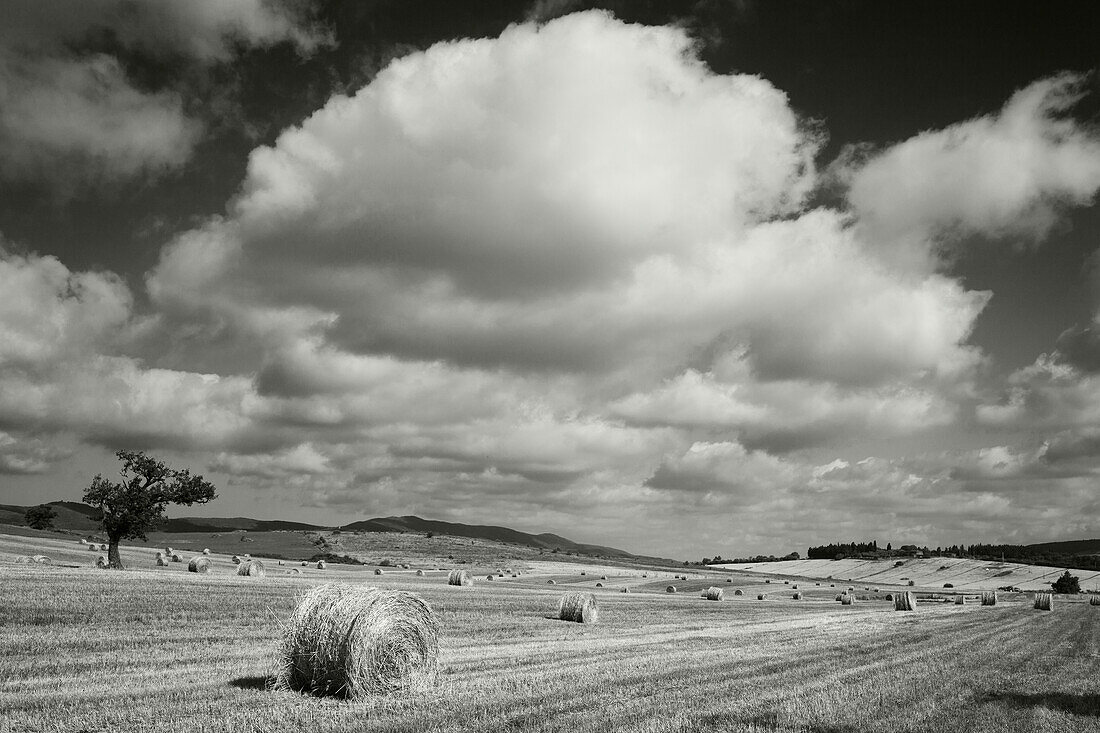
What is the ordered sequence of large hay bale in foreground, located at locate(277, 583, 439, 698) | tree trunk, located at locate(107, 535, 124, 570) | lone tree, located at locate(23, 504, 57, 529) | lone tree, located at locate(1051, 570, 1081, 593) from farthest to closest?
1. lone tree, located at locate(23, 504, 57, 529)
2. lone tree, located at locate(1051, 570, 1081, 593)
3. tree trunk, located at locate(107, 535, 124, 570)
4. large hay bale in foreground, located at locate(277, 583, 439, 698)

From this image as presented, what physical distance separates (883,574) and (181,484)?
10840 cm

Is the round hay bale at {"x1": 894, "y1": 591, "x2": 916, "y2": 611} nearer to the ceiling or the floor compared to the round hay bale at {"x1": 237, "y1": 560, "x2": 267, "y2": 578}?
nearer to the floor

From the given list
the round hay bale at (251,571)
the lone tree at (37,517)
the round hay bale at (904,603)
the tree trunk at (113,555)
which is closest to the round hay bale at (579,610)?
the round hay bale at (251,571)

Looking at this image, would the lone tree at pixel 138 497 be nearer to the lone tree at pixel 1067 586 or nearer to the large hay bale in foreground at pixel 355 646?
the large hay bale in foreground at pixel 355 646

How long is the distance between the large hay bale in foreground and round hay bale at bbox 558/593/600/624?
15356mm

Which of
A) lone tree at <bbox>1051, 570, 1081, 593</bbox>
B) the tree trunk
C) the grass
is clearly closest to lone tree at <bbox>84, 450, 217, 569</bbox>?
the tree trunk

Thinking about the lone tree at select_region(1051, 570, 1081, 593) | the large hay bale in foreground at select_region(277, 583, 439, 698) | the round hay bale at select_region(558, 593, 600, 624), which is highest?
the large hay bale in foreground at select_region(277, 583, 439, 698)

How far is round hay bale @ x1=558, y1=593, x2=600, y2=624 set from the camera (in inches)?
1090

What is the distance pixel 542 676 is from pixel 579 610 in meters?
15.0

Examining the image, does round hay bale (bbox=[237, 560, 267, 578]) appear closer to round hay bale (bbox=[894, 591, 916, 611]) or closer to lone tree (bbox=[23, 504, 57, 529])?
round hay bale (bbox=[894, 591, 916, 611])

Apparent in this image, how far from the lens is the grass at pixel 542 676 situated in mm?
9836

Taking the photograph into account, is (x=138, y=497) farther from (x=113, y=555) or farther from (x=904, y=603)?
(x=904, y=603)

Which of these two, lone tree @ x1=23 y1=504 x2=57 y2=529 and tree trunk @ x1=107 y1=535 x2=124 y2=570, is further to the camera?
lone tree @ x1=23 y1=504 x2=57 y2=529

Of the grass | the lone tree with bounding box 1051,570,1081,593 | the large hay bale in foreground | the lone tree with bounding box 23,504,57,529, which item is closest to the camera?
the grass
